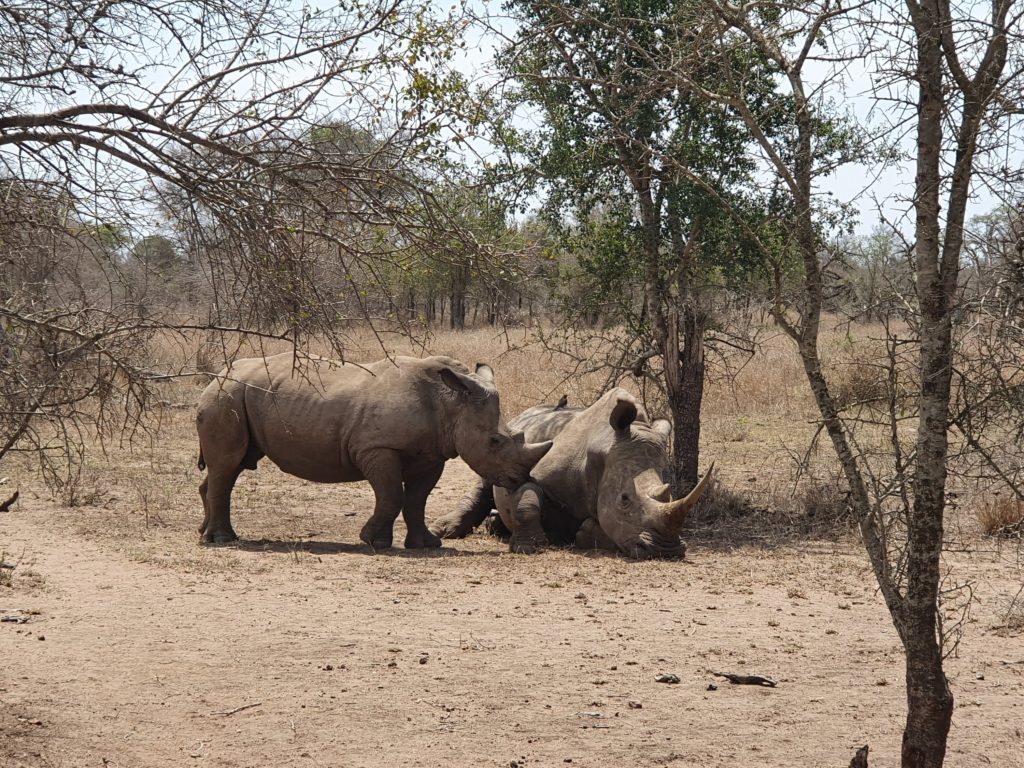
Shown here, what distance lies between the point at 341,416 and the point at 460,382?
1.15 meters

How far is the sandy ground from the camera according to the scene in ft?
18.7

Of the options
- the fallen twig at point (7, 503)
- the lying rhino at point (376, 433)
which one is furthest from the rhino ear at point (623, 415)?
the fallen twig at point (7, 503)

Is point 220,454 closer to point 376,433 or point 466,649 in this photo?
point 376,433

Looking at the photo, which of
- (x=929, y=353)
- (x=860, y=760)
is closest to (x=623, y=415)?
(x=860, y=760)

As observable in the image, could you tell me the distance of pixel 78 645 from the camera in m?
6.96

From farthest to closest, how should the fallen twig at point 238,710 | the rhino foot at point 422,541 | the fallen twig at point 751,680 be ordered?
1. the rhino foot at point 422,541
2. the fallen twig at point 751,680
3. the fallen twig at point 238,710

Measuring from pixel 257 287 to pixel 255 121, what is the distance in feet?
2.37

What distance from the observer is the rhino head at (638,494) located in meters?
9.77

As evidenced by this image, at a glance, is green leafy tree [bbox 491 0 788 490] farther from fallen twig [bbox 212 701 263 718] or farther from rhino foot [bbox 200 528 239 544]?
fallen twig [bbox 212 701 263 718]

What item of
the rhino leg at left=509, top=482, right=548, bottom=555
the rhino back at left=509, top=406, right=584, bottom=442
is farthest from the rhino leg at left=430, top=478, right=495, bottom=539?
the rhino leg at left=509, top=482, right=548, bottom=555

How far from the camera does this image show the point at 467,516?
12.0 meters

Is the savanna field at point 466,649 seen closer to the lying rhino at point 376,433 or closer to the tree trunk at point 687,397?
Answer: the lying rhino at point 376,433

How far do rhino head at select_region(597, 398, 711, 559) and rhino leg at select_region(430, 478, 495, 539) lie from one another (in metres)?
1.78

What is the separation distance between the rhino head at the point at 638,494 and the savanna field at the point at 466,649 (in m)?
0.26
